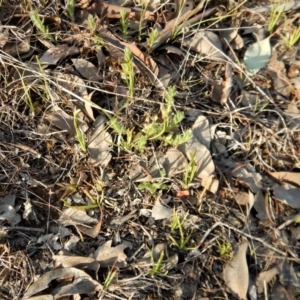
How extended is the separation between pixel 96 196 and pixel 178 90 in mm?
532

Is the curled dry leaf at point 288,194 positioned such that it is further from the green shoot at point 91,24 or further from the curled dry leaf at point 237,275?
the green shoot at point 91,24

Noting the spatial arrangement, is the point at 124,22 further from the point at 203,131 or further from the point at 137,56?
the point at 203,131

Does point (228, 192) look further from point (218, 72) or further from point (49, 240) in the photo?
point (49, 240)

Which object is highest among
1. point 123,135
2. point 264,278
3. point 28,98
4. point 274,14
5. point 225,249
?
point 274,14

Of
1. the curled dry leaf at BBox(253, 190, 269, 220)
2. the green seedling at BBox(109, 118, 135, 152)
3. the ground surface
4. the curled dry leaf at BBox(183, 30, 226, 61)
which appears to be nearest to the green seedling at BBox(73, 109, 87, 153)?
the ground surface

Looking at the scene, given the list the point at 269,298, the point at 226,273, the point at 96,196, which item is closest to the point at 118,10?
the point at 96,196

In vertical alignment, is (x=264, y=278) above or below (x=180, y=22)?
below

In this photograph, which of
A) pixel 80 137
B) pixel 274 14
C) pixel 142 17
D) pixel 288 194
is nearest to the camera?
pixel 80 137

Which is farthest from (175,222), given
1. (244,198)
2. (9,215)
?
(9,215)

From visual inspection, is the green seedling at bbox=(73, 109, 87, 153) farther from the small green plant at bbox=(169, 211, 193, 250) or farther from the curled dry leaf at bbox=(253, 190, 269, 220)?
the curled dry leaf at bbox=(253, 190, 269, 220)

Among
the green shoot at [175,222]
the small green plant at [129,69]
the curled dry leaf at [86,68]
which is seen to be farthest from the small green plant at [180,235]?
the curled dry leaf at [86,68]

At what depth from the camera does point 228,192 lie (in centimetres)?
171

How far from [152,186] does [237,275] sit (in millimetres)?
426

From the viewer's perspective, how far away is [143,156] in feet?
5.57
